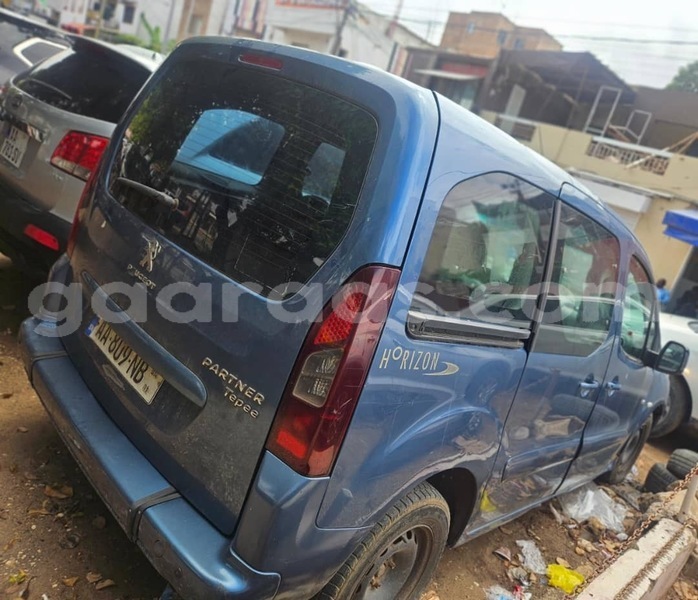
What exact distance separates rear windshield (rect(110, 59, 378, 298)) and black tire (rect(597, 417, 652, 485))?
3.64 m

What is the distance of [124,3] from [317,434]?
46.3 metres

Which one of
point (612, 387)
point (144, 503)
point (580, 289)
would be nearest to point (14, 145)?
point (144, 503)

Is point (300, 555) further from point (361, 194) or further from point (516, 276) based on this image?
point (516, 276)

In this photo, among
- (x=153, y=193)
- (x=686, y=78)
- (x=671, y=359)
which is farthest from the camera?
(x=686, y=78)

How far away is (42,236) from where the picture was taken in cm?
328

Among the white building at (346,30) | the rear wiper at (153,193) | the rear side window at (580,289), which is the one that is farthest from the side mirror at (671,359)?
the white building at (346,30)

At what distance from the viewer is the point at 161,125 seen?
7.45 ft

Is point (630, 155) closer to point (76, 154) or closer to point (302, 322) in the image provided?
point (76, 154)

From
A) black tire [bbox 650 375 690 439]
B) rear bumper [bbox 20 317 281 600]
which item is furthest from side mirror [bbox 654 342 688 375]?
rear bumper [bbox 20 317 281 600]

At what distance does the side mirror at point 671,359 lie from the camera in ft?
11.8

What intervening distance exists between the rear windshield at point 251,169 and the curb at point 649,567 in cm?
220

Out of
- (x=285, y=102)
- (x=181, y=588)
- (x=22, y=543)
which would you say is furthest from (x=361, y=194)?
(x=22, y=543)

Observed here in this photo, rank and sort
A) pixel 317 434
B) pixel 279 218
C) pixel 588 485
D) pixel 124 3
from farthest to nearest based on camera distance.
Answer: pixel 124 3, pixel 588 485, pixel 279 218, pixel 317 434

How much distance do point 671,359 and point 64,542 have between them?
3.52 m
